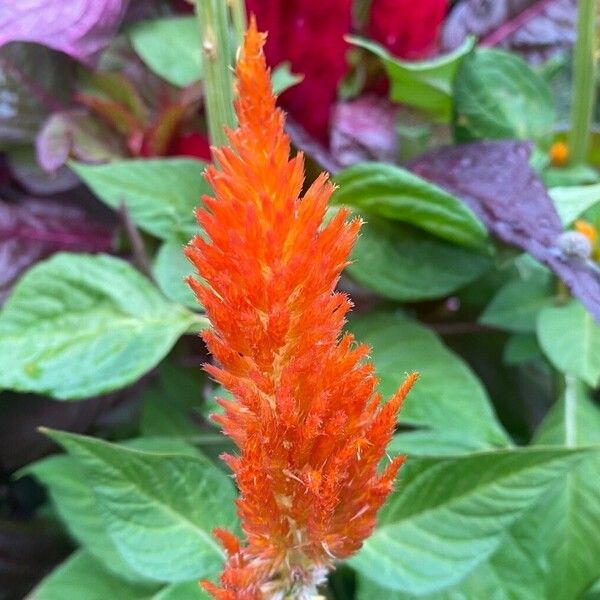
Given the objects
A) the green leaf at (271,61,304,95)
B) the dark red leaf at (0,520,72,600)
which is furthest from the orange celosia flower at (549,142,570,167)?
the dark red leaf at (0,520,72,600)

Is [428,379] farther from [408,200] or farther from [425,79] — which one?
[425,79]

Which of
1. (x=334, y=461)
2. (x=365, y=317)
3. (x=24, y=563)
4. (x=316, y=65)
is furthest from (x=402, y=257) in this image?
(x=24, y=563)

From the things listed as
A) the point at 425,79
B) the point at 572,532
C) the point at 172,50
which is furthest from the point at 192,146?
the point at 572,532

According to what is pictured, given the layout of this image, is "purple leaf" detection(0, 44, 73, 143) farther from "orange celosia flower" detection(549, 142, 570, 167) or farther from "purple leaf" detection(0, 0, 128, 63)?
"orange celosia flower" detection(549, 142, 570, 167)

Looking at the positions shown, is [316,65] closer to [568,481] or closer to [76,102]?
[76,102]

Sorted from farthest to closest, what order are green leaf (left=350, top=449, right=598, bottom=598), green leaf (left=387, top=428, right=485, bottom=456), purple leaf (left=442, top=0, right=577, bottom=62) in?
purple leaf (left=442, top=0, right=577, bottom=62) < green leaf (left=387, top=428, right=485, bottom=456) < green leaf (left=350, top=449, right=598, bottom=598)

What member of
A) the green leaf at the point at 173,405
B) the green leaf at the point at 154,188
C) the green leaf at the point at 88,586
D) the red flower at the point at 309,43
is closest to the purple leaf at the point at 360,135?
the red flower at the point at 309,43
